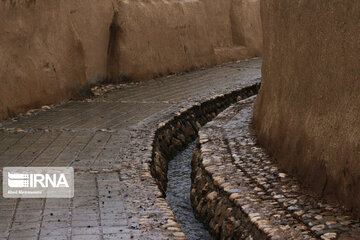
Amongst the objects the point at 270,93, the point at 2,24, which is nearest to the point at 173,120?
the point at 270,93

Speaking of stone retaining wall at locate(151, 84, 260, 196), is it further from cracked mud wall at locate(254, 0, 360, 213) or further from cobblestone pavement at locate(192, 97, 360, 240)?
cracked mud wall at locate(254, 0, 360, 213)

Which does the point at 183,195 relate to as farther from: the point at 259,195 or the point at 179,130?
the point at 179,130

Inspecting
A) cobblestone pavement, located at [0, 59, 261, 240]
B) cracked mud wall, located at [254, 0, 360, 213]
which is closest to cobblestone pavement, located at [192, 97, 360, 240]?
cracked mud wall, located at [254, 0, 360, 213]

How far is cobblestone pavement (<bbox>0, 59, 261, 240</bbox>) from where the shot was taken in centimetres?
380

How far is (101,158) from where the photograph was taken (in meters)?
5.39

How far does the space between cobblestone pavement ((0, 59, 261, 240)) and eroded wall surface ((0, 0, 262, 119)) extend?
1.28 feet

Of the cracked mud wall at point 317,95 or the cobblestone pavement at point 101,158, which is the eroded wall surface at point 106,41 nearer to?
the cobblestone pavement at point 101,158

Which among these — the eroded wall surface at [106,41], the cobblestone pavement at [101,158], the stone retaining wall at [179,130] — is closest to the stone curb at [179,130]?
the stone retaining wall at [179,130]

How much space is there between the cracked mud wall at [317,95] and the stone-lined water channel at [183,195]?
2.73 ft

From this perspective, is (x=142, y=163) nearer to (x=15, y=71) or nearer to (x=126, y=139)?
(x=126, y=139)

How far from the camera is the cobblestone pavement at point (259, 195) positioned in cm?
348

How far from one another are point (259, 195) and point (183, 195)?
4.87 feet

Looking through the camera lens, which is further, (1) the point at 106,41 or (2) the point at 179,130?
(1) the point at 106,41

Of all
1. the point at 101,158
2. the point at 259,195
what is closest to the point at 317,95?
the point at 259,195
